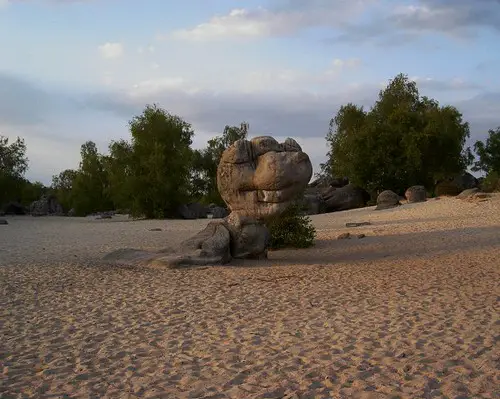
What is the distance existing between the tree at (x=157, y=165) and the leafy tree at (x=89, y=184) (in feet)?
74.4

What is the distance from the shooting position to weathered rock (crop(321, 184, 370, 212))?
4506 cm

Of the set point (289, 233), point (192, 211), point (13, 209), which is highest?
point (13, 209)

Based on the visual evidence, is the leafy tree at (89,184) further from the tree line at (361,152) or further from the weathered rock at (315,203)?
the weathered rock at (315,203)

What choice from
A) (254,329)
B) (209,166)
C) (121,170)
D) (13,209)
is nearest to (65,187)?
(13,209)

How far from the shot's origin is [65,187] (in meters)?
90.2

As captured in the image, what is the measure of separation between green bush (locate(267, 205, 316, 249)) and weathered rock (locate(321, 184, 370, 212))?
81.4ft

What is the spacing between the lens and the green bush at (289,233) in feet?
64.9

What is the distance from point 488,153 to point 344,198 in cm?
2395

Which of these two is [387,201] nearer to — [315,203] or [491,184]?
[315,203]

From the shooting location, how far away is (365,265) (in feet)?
49.5

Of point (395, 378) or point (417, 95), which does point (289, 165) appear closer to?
point (395, 378)

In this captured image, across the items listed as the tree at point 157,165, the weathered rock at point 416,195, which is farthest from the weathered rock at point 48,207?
the weathered rock at point 416,195

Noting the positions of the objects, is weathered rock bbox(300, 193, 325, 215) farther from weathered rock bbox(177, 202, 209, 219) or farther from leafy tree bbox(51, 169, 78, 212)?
leafy tree bbox(51, 169, 78, 212)

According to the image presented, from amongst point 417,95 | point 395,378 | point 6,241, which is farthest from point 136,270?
point 417,95
